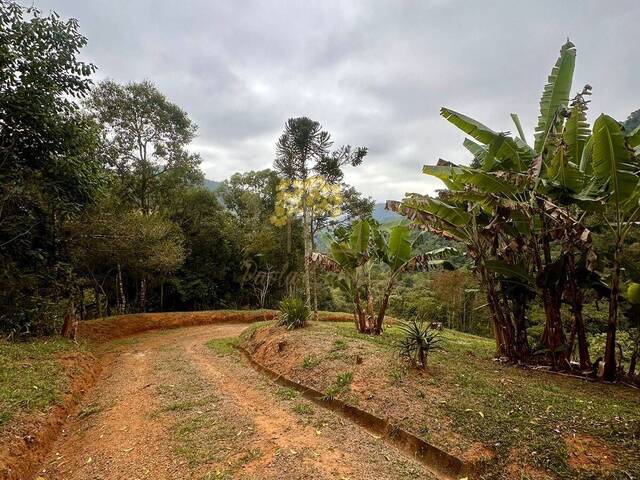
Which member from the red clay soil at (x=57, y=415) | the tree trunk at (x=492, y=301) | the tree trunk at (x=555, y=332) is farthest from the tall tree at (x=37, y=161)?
the tree trunk at (x=555, y=332)

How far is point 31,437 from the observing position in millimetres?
4273

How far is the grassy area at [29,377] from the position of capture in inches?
190

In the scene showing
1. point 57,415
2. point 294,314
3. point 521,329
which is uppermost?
point 521,329

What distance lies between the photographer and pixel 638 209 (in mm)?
4707

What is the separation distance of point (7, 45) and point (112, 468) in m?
8.92

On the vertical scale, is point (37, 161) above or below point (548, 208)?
above

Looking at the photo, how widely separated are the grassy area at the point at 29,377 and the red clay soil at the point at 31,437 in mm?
140

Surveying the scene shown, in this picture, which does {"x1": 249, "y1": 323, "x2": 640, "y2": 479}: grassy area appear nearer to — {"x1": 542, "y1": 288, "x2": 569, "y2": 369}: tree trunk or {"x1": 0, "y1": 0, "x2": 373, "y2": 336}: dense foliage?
{"x1": 542, "y1": 288, "x2": 569, "y2": 369}: tree trunk

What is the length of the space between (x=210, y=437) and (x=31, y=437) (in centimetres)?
228

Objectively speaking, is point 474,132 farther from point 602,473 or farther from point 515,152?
point 602,473

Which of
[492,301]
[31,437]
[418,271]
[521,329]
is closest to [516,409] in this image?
[492,301]

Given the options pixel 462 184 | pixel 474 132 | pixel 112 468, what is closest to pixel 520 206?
pixel 462 184

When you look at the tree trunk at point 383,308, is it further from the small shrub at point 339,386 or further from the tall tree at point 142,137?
the tall tree at point 142,137

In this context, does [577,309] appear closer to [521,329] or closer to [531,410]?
[521,329]
